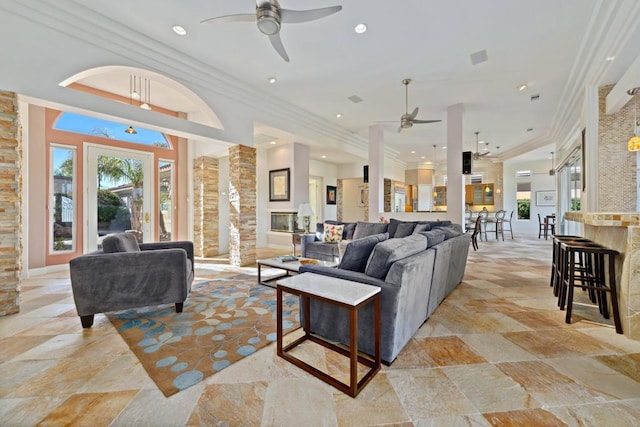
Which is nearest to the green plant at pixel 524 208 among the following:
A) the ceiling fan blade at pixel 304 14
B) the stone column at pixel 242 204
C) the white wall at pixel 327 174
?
the white wall at pixel 327 174

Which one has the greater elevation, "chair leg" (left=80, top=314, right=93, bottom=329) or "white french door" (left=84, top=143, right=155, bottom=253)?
"white french door" (left=84, top=143, right=155, bottom=253)

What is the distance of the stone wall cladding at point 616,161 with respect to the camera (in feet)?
13.3

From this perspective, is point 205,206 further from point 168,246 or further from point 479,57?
point 479,57

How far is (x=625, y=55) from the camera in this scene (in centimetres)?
329

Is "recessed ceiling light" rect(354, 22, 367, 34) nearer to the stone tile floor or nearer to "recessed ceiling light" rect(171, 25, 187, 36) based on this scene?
"recessed ceiling light" rect(171, 25, 187, 36)

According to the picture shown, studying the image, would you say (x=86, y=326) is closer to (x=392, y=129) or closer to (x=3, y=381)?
(x=3, y=381)

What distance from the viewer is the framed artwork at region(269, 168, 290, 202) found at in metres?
7.22

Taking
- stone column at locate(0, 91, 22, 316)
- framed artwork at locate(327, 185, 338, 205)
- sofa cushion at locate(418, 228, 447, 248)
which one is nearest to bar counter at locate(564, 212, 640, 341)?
sofa cushion at locate(418, 228, 447, 248)

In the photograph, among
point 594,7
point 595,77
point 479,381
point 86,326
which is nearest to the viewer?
point 479,381

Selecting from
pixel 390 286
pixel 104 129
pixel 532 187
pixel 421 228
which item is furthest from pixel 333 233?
pixel 532 187

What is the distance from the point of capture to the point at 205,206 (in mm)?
6230

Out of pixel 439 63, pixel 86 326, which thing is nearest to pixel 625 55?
pixel 439 63

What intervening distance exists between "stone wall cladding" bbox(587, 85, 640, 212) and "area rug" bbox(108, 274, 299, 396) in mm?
5106

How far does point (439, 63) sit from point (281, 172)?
4497mm
